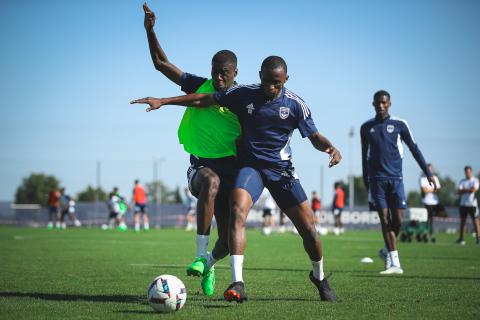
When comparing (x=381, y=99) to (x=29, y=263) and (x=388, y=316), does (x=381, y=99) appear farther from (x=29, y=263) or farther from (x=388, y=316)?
(x=29, y=263)

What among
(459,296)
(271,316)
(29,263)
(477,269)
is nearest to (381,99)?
(477,269)

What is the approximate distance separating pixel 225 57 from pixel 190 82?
2.21 ft

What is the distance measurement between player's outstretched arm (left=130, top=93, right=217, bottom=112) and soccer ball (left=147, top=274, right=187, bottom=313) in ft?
5.78

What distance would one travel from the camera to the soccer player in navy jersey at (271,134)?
6789 millimetres

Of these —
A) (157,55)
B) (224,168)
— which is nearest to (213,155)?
(224,168)

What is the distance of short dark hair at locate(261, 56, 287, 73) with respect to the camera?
675cm

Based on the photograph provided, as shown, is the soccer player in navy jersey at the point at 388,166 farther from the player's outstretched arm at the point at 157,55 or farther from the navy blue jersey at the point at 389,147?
the player's outstretched arm at the point at 157,55

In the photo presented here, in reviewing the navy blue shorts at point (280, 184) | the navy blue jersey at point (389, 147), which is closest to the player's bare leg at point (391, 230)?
the navy blue jersey at point (389, 147)

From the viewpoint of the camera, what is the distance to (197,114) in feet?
24.8

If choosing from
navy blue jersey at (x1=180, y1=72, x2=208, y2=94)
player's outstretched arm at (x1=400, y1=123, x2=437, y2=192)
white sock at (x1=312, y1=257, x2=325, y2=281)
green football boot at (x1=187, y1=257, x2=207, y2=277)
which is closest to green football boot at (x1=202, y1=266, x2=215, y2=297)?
green football boot at (x1=187, y1=257, x2=207, y2=277)

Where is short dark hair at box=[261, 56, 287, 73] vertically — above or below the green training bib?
above

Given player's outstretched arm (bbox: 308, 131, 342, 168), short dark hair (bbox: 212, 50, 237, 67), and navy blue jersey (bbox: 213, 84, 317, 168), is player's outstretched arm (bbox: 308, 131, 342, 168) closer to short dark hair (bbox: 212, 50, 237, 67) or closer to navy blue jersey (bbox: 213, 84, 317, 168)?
navy blue jersey (bbox: 213, 84, 317, 168)

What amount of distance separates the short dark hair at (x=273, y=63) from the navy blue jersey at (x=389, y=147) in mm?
4929

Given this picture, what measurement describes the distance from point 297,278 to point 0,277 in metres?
4.24
